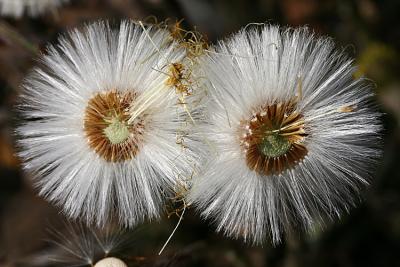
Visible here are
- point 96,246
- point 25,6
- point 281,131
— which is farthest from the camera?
point 25,6

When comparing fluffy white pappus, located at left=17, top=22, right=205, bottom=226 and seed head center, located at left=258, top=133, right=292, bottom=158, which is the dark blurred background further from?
seed head center, located at left=258, top=133, right=292, bottom=158

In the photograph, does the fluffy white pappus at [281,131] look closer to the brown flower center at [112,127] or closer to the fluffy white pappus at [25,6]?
the brown flower center at [112,127]

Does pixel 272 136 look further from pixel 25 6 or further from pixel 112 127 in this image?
pixel 25 6

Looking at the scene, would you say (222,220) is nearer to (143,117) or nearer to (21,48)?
(143,117)

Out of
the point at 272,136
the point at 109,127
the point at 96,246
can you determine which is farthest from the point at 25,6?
the point at 272,136

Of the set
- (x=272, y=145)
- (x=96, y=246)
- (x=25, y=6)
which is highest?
(x=25, y=6)

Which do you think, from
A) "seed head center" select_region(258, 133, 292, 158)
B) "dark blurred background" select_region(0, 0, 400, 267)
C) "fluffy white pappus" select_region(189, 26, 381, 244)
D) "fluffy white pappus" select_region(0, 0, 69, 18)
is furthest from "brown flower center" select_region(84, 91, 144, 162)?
"fluffy white pappus" select_region(0, 0, 69, 18)

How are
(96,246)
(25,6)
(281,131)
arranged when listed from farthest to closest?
1. (25,6)
2. (96,246)
3. (281,131)
